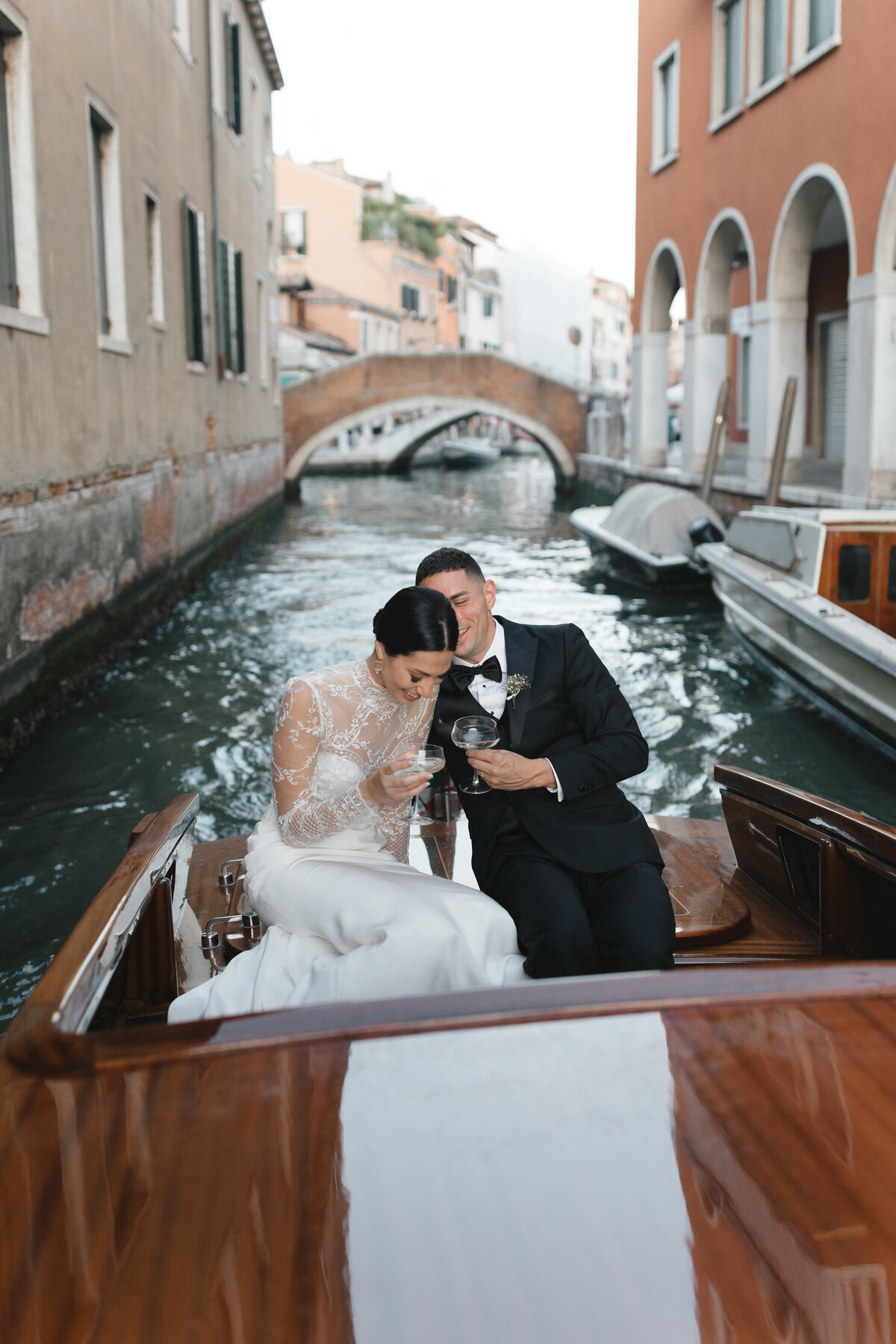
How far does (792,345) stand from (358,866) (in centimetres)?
987

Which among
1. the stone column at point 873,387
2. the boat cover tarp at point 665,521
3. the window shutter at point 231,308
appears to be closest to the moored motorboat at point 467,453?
the window shutter at point 231,308

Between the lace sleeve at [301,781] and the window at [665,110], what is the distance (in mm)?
12839

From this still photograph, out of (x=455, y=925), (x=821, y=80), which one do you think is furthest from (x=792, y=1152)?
(x=821, y=80)

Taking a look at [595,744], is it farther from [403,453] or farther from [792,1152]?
[403,453]

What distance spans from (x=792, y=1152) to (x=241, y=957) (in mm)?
965

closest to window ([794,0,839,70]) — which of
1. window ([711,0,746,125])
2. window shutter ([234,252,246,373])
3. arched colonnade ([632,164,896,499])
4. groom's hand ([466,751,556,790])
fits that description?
arched colonnade ([632,164,896,499])

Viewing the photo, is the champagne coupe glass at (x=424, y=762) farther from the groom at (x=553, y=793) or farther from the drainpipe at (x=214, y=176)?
the drainpipe at (x=214, y=176)

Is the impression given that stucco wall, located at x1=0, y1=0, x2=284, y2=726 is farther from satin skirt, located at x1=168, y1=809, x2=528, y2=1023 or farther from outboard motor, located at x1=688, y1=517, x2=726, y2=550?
outboard motor, located at x1=688, y1=517, x2=726, y2=550

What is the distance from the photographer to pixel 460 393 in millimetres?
22453

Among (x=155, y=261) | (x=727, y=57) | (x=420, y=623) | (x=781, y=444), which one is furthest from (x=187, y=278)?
(x=420, y=623)

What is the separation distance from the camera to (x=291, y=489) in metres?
20.8

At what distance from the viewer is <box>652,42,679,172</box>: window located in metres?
13.3

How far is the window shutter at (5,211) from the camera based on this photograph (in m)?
5.36

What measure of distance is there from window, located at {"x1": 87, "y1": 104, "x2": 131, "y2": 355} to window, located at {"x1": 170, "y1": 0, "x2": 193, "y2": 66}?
2.51m
